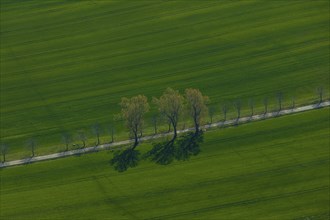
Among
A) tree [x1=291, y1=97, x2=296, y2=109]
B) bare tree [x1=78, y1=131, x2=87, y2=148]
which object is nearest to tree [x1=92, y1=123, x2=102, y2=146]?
bare tree [x1=78, y1=131, x2=87, y2=148]

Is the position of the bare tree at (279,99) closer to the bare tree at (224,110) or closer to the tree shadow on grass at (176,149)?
the bare tree at (224,110)

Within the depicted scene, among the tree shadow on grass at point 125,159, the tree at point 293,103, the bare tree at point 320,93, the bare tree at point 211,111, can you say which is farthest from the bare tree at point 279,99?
the tree shadow on grass at point 125,159

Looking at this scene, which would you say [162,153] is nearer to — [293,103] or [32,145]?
[32,145]

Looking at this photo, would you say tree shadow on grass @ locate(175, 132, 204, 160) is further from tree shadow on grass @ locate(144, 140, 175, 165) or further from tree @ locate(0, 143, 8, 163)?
tree @ locate(0, 143, 8, 163)

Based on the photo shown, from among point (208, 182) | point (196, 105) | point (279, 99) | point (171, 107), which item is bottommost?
point (208, 182)

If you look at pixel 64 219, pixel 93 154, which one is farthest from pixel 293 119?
pixel 64 219

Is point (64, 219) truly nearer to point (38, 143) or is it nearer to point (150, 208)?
point (150, 208)

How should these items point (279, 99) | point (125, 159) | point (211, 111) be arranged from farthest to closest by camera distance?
point (279, 99) < point (211, 111) < point (125, 159)

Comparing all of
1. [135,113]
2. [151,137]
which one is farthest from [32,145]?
[151,137]
